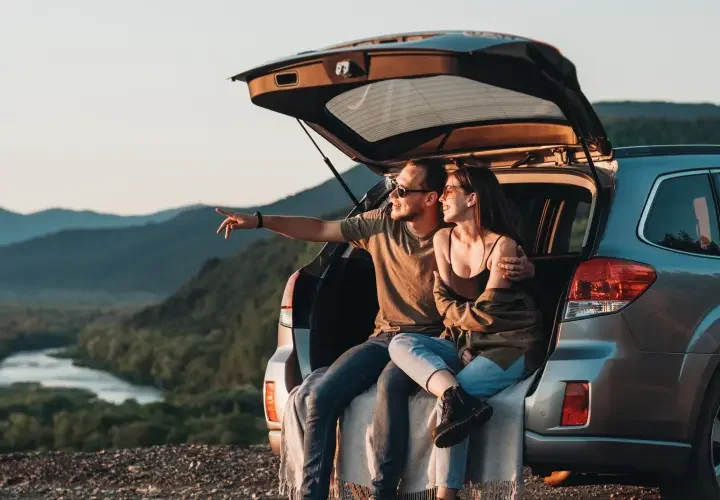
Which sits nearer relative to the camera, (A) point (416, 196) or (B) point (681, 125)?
(A) point (416, 196)

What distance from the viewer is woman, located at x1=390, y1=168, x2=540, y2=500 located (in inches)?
211

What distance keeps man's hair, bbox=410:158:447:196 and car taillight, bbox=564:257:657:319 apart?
902mm

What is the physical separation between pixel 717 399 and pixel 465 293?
1118 millimetres

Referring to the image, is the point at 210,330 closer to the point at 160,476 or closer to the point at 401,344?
the point at 160,476

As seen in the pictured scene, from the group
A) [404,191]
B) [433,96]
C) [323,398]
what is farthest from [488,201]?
[323,398]

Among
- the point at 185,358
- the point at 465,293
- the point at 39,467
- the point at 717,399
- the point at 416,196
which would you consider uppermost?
the point at 416,196

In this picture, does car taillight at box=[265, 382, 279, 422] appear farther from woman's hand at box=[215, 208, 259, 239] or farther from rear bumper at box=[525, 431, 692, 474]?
rear bumper at box=[525, 431, 692, 474]

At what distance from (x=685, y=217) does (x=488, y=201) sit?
2.77ft

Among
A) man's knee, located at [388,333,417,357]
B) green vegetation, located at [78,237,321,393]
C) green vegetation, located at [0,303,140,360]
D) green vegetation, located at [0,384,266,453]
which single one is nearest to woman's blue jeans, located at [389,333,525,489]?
man's knee, located at [388,333,417,357]

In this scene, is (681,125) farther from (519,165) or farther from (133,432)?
(519,165)

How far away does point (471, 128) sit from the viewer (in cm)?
651

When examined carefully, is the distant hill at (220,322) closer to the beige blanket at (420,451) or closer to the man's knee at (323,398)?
the beige blanket at (420,451)

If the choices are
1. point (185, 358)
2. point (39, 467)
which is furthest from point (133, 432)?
point (185, 358)

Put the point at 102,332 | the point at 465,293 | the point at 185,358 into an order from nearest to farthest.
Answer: the point at 465,293, the point at 185,358, the point at 102,332
